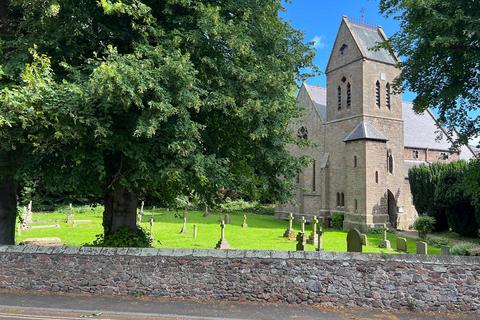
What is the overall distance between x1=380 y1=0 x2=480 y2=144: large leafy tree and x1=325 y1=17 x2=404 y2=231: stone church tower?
66.8 ft

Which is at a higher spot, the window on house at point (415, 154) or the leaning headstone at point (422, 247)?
the window on house at point (415, 154)

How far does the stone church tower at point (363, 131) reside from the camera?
3209 centimetres

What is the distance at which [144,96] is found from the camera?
816 cm

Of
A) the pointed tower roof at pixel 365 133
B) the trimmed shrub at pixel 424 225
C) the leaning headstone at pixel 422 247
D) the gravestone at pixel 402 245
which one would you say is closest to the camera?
the leaning headstone at pixel 422 247

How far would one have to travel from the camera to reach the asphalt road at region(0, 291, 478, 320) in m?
7.43

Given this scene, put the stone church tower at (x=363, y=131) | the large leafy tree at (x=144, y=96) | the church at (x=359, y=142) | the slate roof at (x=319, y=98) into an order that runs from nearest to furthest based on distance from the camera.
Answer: the large leafy tree at (x=144, y=96) < the stone church tower at (x=363, y=131) < the church at (x=359, y=142) < the slate roof at (x=319, y=98)

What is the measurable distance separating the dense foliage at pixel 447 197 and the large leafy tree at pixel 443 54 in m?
16.2

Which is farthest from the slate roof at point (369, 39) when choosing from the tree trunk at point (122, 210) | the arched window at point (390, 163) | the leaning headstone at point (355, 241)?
the tree trunk at point (122, 210)

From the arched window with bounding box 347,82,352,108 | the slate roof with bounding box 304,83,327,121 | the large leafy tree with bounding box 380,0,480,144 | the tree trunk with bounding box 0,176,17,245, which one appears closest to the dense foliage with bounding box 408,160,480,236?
the arched window with bounding box 347,82,352,108

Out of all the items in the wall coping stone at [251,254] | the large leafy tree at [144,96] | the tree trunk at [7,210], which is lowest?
the wall coping stone at [251,254]

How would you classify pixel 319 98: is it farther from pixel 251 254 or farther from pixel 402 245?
pixel 251 254

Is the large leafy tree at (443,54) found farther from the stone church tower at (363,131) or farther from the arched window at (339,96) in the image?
the arched window at (339,96)

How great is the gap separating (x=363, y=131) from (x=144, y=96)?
91.3 ft

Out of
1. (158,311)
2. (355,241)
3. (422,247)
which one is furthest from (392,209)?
(158,311)
